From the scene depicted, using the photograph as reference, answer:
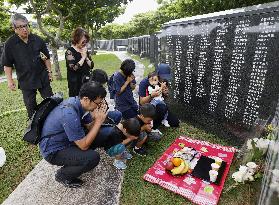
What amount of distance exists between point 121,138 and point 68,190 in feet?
3.61

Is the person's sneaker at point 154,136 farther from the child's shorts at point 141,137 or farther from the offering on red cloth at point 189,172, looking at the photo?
the child's shorts at point 141,137

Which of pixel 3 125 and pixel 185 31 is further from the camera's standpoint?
pixel 3 125

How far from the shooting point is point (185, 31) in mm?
5496

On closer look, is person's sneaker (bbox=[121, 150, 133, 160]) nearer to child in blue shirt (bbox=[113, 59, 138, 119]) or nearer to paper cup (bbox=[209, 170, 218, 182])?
child in blue shirt (bbox=[113, 59, 138, 119])

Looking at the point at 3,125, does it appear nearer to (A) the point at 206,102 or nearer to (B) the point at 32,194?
(B) the point at 32,194

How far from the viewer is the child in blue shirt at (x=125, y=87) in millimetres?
4596

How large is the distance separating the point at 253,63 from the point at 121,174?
9.12 feet

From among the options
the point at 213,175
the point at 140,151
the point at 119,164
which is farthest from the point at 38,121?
the point at 213,175

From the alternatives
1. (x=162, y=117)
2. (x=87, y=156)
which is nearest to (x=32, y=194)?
(x=87, y=156)

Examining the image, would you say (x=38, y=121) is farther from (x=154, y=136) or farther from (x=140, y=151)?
(x=154, y=136)

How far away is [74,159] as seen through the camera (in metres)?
3.44

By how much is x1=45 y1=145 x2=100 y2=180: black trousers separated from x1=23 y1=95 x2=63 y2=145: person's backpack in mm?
339

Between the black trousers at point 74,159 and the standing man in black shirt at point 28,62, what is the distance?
1.90 meters

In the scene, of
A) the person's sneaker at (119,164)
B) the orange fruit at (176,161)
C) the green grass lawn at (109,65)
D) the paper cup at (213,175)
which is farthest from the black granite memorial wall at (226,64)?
the green grass lawn at (109,65)
